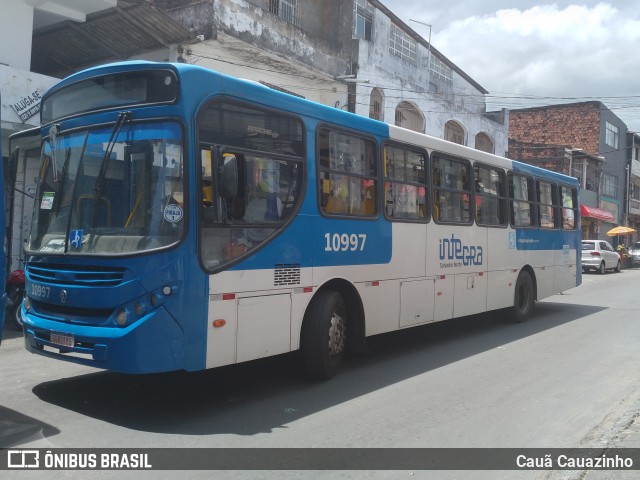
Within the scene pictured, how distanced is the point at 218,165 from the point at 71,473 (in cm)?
275

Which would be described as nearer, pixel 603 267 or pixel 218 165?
pixel 218 165

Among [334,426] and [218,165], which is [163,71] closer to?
[218,165]

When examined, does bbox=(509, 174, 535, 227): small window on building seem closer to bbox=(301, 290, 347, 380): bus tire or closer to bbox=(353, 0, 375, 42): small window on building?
bbox=(301, 290, 347, 380): bus tire

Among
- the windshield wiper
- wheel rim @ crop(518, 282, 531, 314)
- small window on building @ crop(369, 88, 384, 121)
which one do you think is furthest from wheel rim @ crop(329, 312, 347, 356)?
small window on building @ crop(369, 88, 384, 121)

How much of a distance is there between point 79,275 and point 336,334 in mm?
2912

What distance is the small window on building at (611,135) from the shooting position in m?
44.6

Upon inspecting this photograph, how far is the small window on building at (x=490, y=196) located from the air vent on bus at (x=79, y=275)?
21.4 ft

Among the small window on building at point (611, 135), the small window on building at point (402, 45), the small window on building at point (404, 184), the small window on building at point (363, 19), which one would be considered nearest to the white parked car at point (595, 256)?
the small window on building at point (402, 45)

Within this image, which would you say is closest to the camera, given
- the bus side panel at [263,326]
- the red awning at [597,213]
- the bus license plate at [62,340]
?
the bus license plate at [62,340]

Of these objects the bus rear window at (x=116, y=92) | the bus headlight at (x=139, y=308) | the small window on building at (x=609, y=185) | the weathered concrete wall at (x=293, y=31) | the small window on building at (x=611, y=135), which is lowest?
the bus headlight at (x=139, y=308)

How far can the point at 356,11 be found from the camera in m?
20.0

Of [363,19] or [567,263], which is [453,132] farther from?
[567,263]

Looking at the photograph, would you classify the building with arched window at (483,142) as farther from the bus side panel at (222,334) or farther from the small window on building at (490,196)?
the bus side panel at (222,334)

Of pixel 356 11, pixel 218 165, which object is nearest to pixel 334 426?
pixel 218 165
